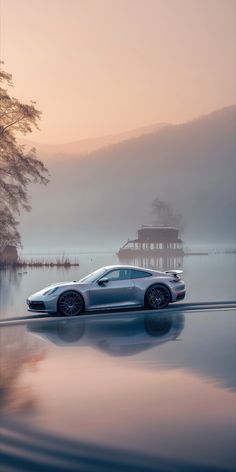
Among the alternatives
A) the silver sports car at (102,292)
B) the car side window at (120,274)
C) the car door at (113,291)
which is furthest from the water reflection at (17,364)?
the car side window at (120,274)

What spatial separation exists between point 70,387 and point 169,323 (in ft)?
25.0

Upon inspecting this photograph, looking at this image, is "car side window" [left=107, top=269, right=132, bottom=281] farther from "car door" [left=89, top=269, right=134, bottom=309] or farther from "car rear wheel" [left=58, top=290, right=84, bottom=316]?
"car rear wheel" [left=58, top=290, right=84, bottom=316]

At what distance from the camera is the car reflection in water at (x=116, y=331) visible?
12.8 metres

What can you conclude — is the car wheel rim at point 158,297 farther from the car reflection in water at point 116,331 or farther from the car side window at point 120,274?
the car side window at point 120,274

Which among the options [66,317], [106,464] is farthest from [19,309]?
[106,464]

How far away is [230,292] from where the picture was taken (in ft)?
105

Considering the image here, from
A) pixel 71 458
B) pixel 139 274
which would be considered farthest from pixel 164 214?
pixel 71 458

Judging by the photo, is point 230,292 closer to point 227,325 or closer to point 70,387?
point 227,325

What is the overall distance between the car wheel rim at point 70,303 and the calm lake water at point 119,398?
2.40 meters

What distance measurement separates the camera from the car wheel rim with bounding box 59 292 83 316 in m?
17.7

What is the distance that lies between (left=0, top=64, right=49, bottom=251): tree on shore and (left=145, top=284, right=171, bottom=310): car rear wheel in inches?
1067

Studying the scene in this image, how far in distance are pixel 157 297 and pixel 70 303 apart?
2679 millimetres

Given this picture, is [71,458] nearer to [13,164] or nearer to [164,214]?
[13,164]

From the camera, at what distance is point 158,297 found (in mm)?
18672
